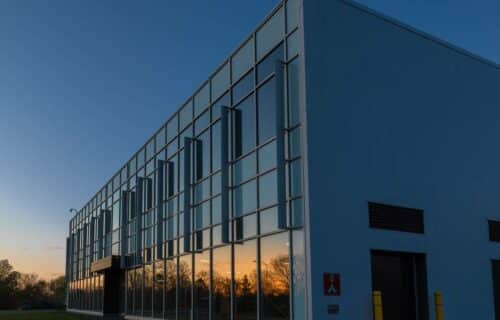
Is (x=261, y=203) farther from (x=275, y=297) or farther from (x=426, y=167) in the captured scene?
(x=426, y=167)

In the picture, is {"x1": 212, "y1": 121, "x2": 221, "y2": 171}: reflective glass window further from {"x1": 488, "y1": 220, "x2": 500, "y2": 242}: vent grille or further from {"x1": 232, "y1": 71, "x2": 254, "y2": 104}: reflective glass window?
{"x1": 488, "y1": 220, "x2": 500, "y2": 242}: vent grille

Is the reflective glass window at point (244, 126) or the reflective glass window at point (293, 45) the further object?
the reflective glass window at point (244, 126)

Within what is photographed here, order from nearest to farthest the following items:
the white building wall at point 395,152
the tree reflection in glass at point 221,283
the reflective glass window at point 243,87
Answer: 1. the white building wall at point 395,152
2. the reflective glass window at point 243,87
3. the tree reflection in glass at point 221,283

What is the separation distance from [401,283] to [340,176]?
396 centimetres

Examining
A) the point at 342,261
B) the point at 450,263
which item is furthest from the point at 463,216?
the point at 342,261

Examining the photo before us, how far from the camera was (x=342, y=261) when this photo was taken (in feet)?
48.3

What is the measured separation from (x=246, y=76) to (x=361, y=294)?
7789mm

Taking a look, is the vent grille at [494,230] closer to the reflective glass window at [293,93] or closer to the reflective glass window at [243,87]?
the reflective glass window at [293,93]

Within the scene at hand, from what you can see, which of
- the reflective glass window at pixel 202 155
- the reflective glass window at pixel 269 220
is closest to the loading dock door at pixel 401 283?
the reflective glass window at pixel 269 220

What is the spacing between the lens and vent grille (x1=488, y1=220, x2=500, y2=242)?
19.4m

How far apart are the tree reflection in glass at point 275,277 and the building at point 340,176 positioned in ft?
0.18

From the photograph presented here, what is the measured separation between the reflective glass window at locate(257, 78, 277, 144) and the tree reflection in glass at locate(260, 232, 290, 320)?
300 centimetres

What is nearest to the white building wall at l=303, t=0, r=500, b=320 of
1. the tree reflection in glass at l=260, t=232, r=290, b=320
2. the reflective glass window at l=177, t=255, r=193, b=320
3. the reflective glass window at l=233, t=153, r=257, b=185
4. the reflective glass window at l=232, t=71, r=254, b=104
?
the tree reflection in glass at l=260, t=232, r=290, b=320

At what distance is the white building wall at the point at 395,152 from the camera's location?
14.9 metres
